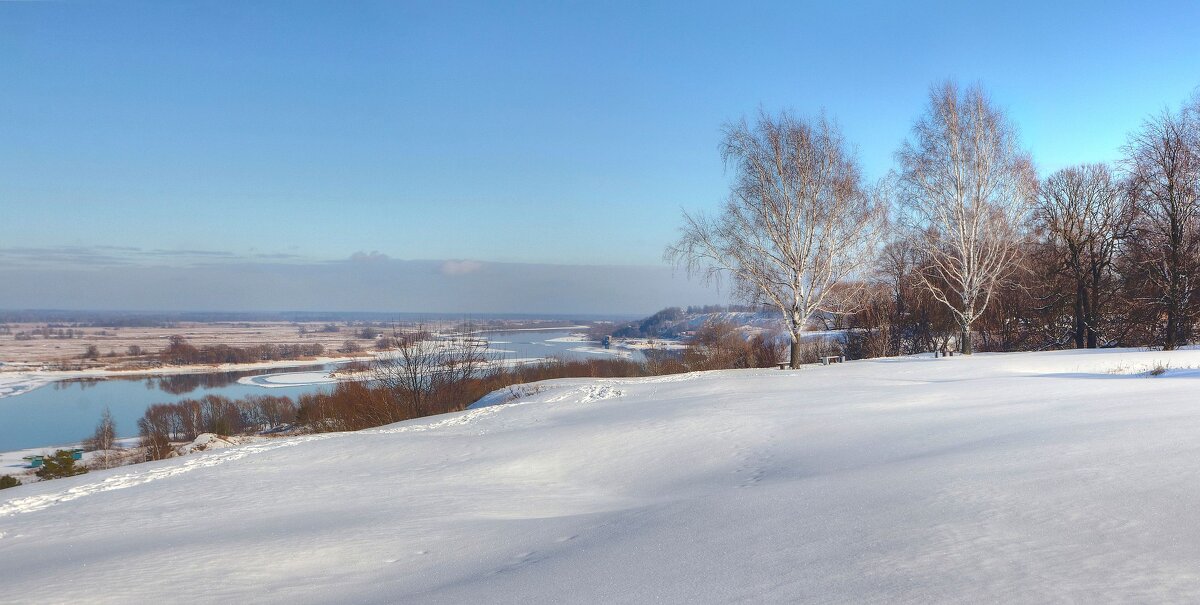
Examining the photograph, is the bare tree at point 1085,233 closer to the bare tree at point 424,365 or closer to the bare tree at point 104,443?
the bare tree at point 424,365

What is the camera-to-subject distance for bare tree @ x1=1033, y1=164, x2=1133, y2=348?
2920cm

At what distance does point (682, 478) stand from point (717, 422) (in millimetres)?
3450

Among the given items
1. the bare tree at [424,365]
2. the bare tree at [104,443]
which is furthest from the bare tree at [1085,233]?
the bare tree at [104,443]

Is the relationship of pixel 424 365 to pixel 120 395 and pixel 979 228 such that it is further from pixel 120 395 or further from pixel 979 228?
pixel 120 395

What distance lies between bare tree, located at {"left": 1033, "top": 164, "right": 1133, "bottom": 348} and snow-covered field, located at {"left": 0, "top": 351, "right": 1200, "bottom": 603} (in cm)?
2029

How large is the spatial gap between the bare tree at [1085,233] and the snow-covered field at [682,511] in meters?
20.3

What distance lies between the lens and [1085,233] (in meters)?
30.0

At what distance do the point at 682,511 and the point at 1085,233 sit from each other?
32316mm

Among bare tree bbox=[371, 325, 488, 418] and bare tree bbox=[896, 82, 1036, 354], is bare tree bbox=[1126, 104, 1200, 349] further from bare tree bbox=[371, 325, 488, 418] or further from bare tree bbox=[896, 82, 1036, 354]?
bare tree bbox=[371, 325, 488, 418]

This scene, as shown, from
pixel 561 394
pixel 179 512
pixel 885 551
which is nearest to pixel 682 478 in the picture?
pixel 885 551

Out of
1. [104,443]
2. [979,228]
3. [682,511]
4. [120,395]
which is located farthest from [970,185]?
[120,395]

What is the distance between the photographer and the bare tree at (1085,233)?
1150 inches

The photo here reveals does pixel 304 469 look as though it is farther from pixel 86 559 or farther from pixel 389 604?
pixel 389 604

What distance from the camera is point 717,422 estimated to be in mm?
12273
